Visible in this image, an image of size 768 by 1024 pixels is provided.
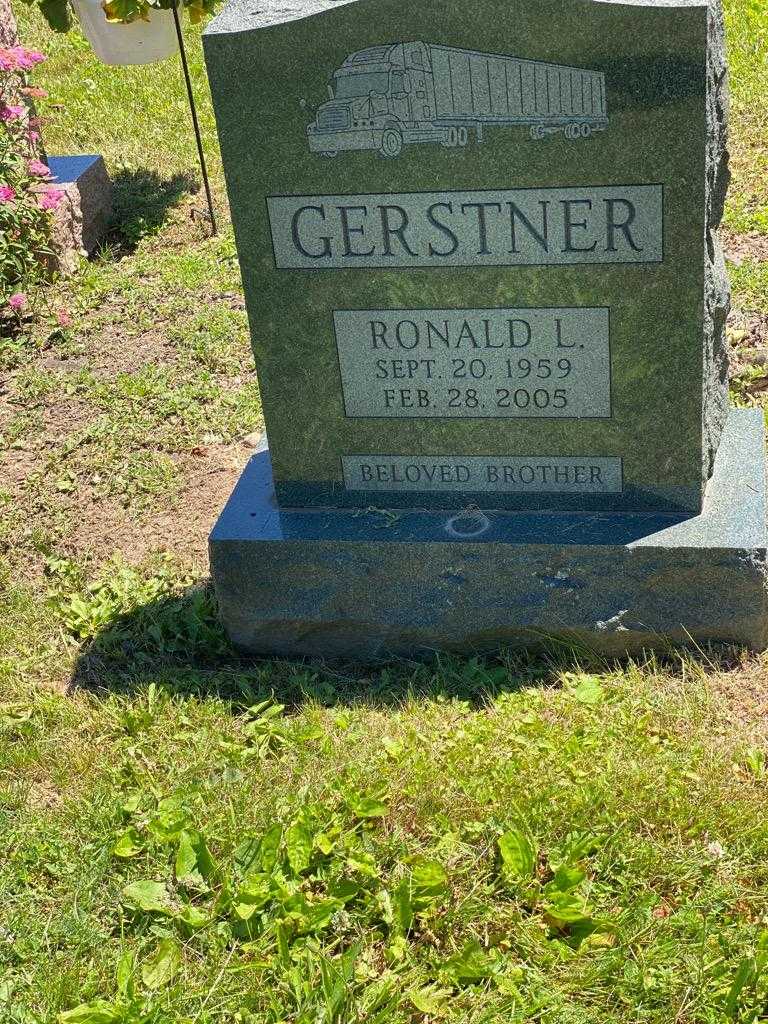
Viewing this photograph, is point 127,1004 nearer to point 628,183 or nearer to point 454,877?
point 454,877

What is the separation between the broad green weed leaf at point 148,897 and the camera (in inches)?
106

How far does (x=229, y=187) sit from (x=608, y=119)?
96cm

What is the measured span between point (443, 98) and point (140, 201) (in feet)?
12.5

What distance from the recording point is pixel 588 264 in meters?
3.11

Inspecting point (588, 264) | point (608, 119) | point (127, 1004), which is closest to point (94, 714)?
point (127, 1004)

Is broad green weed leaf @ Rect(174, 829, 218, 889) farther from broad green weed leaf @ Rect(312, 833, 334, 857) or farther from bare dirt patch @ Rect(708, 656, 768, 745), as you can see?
bare dirt patch @ Rect(708, 656, 768, 745)

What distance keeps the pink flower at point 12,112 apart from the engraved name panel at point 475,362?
9.76ft

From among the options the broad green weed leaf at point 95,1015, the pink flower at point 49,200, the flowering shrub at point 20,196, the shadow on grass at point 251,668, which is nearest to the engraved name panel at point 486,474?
the shadow on grass at point 251,668

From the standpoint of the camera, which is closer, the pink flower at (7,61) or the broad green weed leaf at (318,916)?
the broad green weed leaf at (318,916)

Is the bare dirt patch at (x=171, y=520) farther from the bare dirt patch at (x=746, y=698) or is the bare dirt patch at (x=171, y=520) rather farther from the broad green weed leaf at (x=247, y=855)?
the bare dirt patch at (x=746, y=698)

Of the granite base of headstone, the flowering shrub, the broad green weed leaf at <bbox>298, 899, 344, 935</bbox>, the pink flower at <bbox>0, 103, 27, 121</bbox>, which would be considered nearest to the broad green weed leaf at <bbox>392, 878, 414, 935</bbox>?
the broad green weed leaf at <bbox>298, 899, 344, 935</bbox>

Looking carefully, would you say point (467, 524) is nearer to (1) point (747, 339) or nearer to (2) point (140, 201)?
(1) point (747, 339)

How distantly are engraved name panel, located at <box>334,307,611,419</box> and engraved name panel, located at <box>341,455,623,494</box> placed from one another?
0.13 meters

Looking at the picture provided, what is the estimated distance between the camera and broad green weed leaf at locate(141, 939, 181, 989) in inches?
99.6
